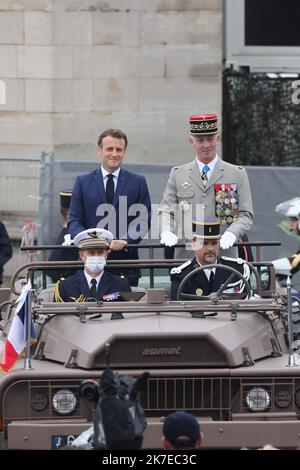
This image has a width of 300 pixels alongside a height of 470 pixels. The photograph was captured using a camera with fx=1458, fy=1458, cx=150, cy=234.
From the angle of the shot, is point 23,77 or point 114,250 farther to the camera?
point 23,77

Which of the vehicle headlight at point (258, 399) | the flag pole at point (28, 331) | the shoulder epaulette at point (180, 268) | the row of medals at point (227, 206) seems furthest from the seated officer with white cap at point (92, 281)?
the vehicle headlight at point (258, 399)

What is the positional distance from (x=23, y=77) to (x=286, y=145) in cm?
397

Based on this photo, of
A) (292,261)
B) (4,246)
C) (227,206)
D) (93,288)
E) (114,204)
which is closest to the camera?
(93,288)

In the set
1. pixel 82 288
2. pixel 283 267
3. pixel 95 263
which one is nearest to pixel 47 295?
pixel 82 288

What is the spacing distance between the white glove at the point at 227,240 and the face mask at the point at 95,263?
3.16 ft

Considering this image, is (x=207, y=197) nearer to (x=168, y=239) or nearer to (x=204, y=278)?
(x=168, y=239)

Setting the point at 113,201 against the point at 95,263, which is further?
the point at 113,201

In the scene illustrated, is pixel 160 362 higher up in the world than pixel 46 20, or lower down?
lower down

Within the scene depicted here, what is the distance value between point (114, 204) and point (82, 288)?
1.61 m

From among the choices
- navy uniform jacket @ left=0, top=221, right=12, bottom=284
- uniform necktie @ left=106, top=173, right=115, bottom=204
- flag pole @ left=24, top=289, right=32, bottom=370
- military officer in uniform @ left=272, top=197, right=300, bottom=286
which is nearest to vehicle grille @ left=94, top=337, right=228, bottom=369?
flag pole @ left=24, top=289, right=32, bottom=370

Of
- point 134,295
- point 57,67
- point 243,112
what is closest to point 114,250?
point 134,295

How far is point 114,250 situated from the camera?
11.2 meters

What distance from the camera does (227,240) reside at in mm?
10805

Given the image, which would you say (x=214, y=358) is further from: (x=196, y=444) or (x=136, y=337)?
(x=196, y=444)
